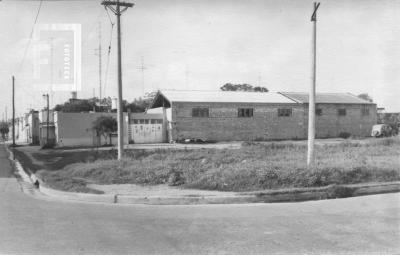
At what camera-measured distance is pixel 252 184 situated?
9594 millimetres

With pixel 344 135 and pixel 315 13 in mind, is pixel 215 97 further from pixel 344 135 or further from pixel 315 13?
pixel 315 13

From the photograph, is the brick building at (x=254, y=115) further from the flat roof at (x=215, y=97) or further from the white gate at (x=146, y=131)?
the white gate at (x=146, y=131)

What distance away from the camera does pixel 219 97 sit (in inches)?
1789

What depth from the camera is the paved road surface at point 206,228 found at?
5281 mm

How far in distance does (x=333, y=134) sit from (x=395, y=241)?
43.9 meters

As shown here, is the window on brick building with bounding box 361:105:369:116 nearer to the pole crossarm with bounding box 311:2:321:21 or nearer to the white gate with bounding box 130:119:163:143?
the white gate with bounding box 130:119:163:143

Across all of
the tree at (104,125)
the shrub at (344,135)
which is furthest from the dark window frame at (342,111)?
the tree at (104,125)

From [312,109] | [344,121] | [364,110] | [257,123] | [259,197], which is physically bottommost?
[259,197]

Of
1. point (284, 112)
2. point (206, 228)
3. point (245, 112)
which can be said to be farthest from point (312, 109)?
point (284, 112)

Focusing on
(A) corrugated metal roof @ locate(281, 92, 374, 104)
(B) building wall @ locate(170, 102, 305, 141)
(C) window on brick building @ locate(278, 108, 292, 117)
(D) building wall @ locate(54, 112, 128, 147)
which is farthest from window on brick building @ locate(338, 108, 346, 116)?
(D) building wall @ locate(54, 112, 128, 147)

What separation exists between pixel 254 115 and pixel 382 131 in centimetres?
1484

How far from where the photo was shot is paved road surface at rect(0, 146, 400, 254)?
17.3ft

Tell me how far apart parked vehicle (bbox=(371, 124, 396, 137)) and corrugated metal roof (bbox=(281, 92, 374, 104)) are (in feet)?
12.8

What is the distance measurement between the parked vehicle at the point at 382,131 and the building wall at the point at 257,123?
177cm
